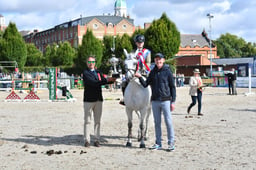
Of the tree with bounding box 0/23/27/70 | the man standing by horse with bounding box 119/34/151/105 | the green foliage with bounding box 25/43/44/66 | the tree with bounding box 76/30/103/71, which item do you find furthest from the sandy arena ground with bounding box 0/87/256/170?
the green foliage with bounding box 25/43/44/66

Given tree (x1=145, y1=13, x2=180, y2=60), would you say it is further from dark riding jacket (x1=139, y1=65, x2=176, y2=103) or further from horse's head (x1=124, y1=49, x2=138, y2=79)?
dark riding jacket (x1=139, y1=65, x2=176, y2=103)

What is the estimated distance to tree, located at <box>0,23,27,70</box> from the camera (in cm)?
6544

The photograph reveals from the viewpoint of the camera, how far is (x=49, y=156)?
26.8 ft

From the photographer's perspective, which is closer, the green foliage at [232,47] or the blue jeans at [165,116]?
the blue jeans at [165,116]

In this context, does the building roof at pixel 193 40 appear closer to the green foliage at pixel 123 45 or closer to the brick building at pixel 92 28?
the brick building at pixel 92 28

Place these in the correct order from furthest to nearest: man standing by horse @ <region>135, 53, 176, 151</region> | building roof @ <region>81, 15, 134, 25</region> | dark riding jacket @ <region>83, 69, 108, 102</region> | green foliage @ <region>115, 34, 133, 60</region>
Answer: building roof @ <region>81, 15, 134, 25</region> < green foliage @ <region>115, 34, 133, 60</region> < dark riding jacket @ <region>83, 69, 108, 102</region> < man standing by horse @ <region>135, 53, 176, 151</region>

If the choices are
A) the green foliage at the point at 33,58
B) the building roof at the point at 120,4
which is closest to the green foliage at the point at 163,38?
the green foliage at the point at 33,58

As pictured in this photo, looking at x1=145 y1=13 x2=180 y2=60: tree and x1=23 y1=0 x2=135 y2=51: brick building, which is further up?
x1=23 y1=0 x2=135 y2=51: brick building

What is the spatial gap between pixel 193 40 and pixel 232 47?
99.0 feet

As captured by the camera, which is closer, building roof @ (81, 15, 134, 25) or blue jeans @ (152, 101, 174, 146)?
blue jeans @ (152, 101, 174, 146)

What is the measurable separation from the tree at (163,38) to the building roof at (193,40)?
34.9 metres

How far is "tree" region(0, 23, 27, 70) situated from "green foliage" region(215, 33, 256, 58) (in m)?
73.0

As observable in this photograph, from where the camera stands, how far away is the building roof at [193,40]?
10216 centimetres

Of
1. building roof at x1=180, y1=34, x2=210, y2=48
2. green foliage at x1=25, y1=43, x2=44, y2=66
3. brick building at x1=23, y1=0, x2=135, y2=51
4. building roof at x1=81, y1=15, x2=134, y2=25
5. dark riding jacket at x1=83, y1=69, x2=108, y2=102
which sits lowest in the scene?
dark riding jacket at x1=83, y1=69, x2=108, y2=102
